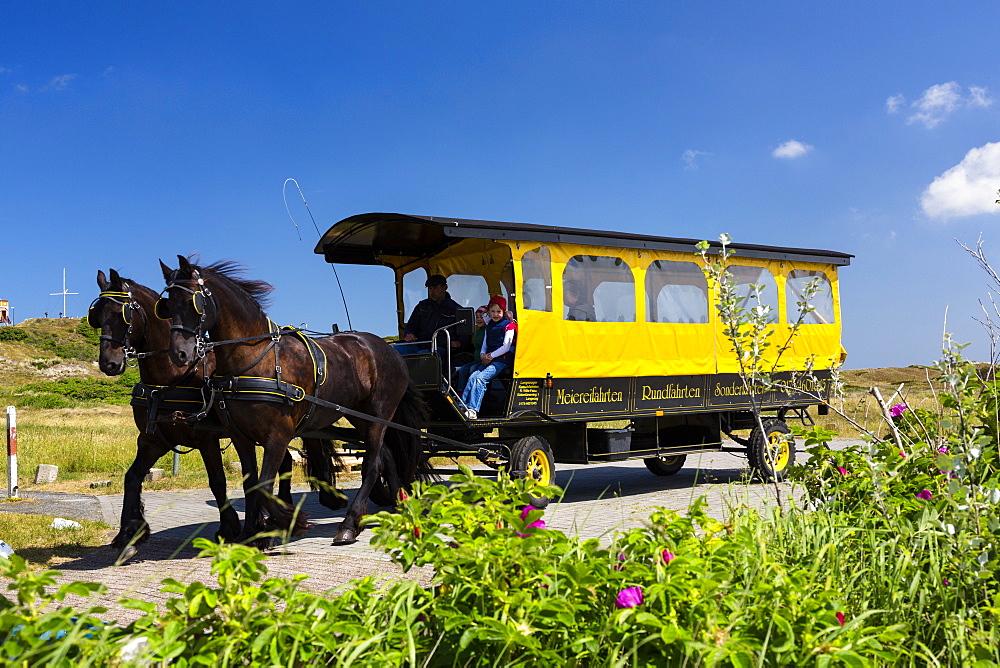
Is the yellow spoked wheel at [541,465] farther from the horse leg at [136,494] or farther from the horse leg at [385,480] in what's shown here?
the horse leg at [136,494]

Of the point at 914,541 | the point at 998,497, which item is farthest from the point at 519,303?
the point at 998,497

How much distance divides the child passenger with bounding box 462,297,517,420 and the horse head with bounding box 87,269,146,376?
3393mm

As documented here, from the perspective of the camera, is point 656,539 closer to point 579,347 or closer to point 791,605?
point 791,605

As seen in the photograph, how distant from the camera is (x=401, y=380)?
852 centimetres

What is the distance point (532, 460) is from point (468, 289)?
91.1 inches

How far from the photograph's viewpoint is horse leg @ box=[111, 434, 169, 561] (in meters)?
6.76

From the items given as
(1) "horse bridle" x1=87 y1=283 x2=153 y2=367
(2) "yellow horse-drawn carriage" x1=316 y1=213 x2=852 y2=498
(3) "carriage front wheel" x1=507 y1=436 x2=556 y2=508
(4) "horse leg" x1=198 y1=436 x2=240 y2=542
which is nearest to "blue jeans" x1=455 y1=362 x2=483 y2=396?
(2) "yellow horse-drawn carriage" x1=316 y1=213 x2=852 y2=498

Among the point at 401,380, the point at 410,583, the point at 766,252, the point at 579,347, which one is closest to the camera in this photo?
the point at 410,583

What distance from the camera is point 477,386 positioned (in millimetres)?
8945

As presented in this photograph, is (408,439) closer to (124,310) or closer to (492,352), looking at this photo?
(492,352)

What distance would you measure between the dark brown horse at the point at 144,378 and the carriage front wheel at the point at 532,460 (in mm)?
2799

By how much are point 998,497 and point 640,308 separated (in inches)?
277

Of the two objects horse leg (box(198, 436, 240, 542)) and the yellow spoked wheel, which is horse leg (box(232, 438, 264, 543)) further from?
the yellow spoked wheel

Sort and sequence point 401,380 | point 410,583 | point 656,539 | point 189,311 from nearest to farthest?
1. point 410,583
2. point 656,539
3. point 189,311
4. point 401,380
